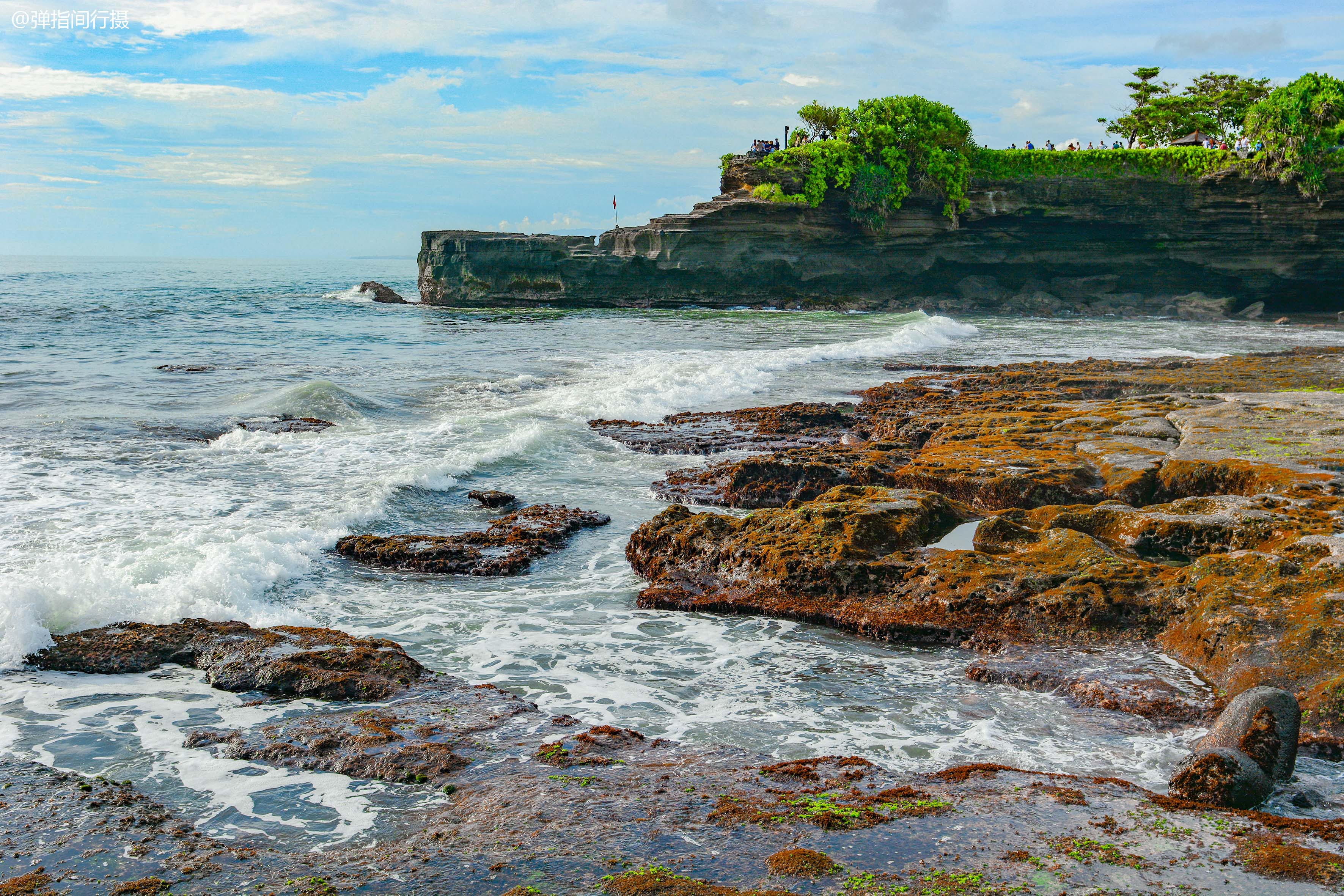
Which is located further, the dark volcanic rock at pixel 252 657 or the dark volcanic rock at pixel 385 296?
the dark volcanic rock at pixel 385 296

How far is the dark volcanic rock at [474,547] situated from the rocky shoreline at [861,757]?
0.07 m

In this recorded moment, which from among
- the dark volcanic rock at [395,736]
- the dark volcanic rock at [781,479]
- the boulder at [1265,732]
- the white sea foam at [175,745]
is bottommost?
the white sea foam at [175,745]

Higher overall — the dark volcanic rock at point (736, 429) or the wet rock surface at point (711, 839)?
the dark volcanic rock at point (736, 429)

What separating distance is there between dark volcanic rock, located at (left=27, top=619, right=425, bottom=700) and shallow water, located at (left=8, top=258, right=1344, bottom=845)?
0.52 feet

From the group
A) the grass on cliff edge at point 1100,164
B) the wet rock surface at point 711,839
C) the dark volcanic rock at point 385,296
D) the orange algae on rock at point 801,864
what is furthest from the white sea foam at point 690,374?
the dark volcanic rock at point 385,296

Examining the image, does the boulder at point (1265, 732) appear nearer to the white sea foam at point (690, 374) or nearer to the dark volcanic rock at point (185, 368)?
the white sea foam at point (690, 374)

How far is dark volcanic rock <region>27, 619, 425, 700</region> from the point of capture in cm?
536

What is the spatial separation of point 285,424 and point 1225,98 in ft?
150

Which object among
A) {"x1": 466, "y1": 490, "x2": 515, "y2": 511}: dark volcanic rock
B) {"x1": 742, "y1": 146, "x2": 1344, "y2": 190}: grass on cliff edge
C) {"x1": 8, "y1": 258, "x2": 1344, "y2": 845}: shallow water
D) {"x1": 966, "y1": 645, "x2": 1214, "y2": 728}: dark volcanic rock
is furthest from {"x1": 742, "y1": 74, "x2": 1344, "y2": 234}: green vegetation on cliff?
{"x1": 966, "y1": 645, "x2": 1214, "y2": 728}: dark volcanic rock

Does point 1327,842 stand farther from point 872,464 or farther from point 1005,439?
point 1005,439

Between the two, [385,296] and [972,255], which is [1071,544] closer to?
[972,255]

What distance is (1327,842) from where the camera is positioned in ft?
11.6

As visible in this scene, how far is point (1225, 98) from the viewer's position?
42.2m

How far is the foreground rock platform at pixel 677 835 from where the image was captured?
3.35m
